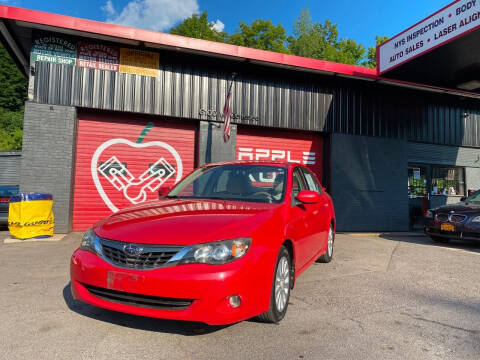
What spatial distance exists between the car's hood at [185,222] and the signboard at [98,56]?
7008mm

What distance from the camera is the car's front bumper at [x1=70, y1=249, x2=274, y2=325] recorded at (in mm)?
2318

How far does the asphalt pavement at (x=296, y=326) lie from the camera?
2424 mm

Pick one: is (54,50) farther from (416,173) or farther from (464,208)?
(416,173)

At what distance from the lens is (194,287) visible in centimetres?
231

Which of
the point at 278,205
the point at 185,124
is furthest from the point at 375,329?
the point at 185,124

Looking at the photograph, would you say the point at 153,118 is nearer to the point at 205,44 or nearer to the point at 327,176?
the point at 205,44

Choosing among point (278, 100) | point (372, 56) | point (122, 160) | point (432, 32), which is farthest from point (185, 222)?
point (372, 56)

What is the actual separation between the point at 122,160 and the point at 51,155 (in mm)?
1746

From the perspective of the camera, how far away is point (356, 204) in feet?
36.8

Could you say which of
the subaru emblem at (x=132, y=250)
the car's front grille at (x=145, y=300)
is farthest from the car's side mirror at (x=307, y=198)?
the subaru emblem at (x=132, y=250)

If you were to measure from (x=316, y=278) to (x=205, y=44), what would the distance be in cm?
730

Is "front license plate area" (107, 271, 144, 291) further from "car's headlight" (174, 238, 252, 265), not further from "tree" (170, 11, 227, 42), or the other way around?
"tree" (170, 11, 227, 42)

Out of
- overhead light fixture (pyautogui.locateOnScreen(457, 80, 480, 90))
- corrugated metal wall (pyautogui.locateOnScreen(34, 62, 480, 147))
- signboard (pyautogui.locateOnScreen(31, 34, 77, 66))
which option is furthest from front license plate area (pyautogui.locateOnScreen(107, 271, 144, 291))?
overhead light fixture (pyautogui.locateOnScreen(457, 80, 480, 90))

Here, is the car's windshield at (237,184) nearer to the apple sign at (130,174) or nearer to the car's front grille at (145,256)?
the car's front grille at (145,256)
